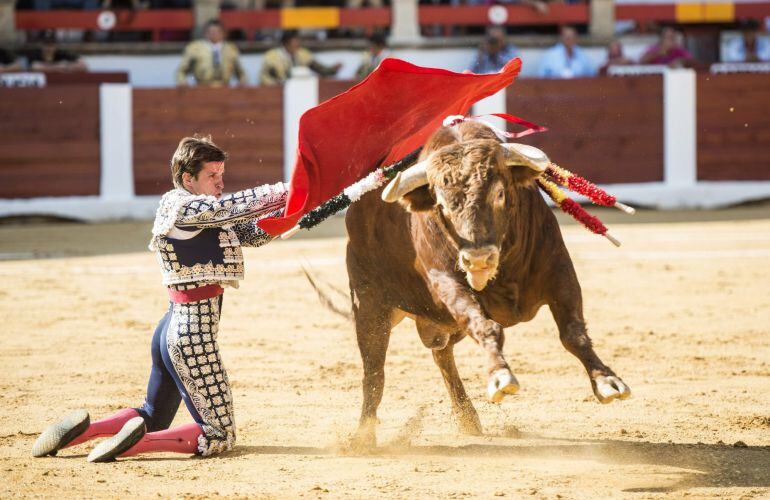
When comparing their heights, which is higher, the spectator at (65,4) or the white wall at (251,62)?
the spectator at (65,4)

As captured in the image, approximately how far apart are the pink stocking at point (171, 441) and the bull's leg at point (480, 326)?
2.69 ft

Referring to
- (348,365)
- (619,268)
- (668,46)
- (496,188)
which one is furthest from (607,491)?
(668,46)

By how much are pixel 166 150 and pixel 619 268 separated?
4692mm

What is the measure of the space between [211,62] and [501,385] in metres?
8.39

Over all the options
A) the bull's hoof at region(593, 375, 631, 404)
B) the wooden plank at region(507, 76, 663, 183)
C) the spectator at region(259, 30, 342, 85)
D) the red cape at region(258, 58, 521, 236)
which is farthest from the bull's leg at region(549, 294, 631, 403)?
the spectator at region(259, 30, 342, 85)

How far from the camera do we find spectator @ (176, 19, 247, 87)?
10773mm

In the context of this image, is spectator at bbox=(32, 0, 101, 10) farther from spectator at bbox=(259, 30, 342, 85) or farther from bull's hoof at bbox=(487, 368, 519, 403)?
bull's hoof at bbox=(487, 368, 519, 403)

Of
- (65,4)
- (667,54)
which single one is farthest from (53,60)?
(667,54)

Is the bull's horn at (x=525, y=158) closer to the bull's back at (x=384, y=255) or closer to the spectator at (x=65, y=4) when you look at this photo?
the bull's back at (x=384, y=255)

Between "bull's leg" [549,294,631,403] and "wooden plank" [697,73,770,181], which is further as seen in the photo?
"wooden plank" [697,73,770,181]

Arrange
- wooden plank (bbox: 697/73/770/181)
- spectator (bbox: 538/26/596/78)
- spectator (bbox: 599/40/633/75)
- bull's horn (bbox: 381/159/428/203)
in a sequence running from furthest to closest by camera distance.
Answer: spectator (bbox: 599/40/633/75) < spectator (bbox: 538/26/596/78) < wooden plank (bbox: 697/73/770/181) < bull's horn (bbox: 381/159/428/203)

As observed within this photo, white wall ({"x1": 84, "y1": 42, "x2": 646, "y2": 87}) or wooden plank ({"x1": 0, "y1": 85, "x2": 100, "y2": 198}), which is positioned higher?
white wall ({"x1": 84, "y1": 42, "x2": 646, "y2": 87})

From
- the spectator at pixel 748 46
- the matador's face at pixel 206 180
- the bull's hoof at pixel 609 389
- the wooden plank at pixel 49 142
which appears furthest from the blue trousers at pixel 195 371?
the spectator at pixel 748 46

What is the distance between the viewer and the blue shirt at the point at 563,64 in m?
11.0
